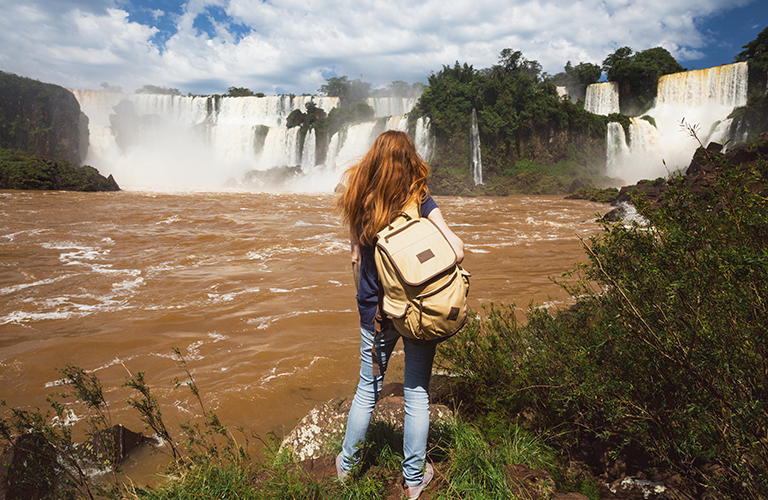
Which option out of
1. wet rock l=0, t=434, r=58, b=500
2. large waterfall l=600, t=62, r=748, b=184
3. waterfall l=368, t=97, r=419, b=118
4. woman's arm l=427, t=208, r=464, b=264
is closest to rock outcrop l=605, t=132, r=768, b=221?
woman's arm l=427, t=208, r=464, b=264

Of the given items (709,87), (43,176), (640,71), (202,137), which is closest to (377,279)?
(43,176)

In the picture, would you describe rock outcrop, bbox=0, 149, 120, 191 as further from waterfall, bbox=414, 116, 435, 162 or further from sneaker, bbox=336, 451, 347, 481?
sneaker, bbox=336, 451, 347, 481

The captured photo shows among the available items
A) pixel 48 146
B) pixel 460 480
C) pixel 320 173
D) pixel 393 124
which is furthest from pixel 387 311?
pixel 48 146

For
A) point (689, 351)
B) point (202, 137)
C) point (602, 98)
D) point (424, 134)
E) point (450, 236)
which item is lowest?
point (689, 351)

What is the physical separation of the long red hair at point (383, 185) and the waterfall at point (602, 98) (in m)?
45.4

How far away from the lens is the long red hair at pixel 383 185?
1842 millimetres

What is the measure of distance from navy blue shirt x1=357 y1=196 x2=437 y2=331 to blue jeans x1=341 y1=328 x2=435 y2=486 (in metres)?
0.09

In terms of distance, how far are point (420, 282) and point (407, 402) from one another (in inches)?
26.8

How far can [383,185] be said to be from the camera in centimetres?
185

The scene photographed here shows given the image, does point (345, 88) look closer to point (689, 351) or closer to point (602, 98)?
point (602, 98)

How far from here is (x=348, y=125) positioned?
40969mm

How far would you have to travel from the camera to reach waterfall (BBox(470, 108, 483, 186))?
36438mm

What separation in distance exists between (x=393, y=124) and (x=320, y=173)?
904 cm

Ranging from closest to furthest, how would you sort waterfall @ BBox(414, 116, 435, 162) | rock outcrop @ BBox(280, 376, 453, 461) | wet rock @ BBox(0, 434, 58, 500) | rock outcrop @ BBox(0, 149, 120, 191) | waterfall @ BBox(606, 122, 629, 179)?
wet rock @ BBox(0, 434, 58, 500)
rock outcrop @ BBox(280, 376, 453, 461)
rock outcrop @ BBox(0, 149, 120, 191)
waterfall @ BBox(606, 122, 629, 179)
waterfall @ BBox(414, 116, 435, 162)
